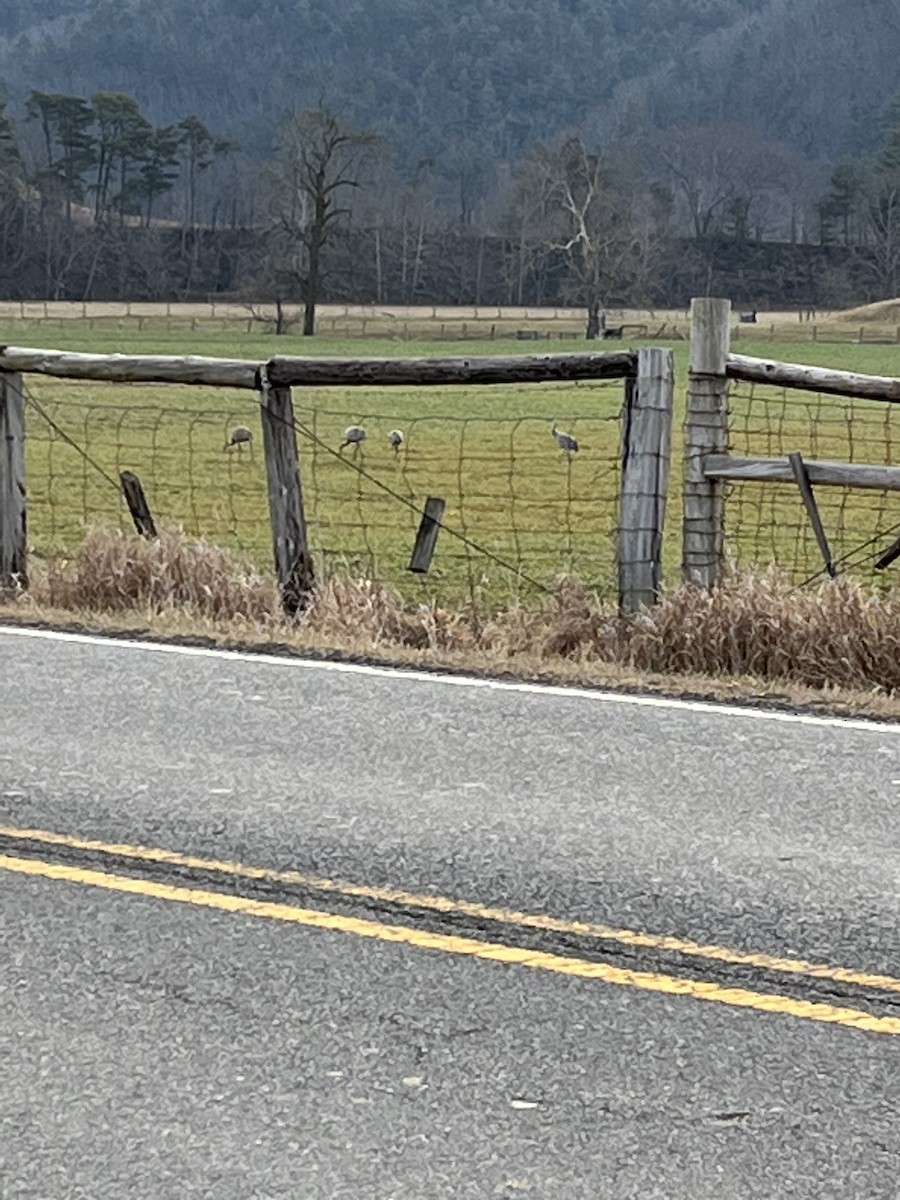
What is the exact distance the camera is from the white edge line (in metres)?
7.66

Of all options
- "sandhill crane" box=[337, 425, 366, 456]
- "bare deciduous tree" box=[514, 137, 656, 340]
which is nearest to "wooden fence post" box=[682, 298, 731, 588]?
"sandhill crane" box=[337, 425, 366, 456]

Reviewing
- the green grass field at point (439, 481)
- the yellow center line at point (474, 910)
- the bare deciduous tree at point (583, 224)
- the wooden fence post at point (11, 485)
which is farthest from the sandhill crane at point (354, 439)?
the bare deciduous tree at point (583, 224)

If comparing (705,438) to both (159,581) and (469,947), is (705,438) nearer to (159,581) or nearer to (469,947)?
(159,581)

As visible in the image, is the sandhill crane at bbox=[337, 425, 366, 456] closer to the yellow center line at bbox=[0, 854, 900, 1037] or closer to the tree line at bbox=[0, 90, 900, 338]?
the yellow center line at bbox=[0, 854, 900, 1037]

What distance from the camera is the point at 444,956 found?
16.0 ft

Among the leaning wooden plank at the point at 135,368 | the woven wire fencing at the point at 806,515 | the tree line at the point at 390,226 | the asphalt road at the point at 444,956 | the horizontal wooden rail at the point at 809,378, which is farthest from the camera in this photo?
the tree line at the point at 390,226

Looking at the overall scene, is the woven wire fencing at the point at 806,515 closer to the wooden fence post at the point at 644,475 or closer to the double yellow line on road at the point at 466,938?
the wooden fence post at the point at 644,475

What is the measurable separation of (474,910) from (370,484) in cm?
1652

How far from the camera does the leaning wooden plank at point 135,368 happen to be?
402 inches

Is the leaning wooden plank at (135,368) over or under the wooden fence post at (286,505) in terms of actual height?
over

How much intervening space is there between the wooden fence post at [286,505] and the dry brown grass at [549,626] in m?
0.13

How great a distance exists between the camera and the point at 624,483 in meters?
9.59

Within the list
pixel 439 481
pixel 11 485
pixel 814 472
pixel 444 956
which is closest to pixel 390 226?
pixel 439 481

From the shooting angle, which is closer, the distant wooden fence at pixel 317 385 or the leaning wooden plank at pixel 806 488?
the leaning wooden plank at pixel 806 488
